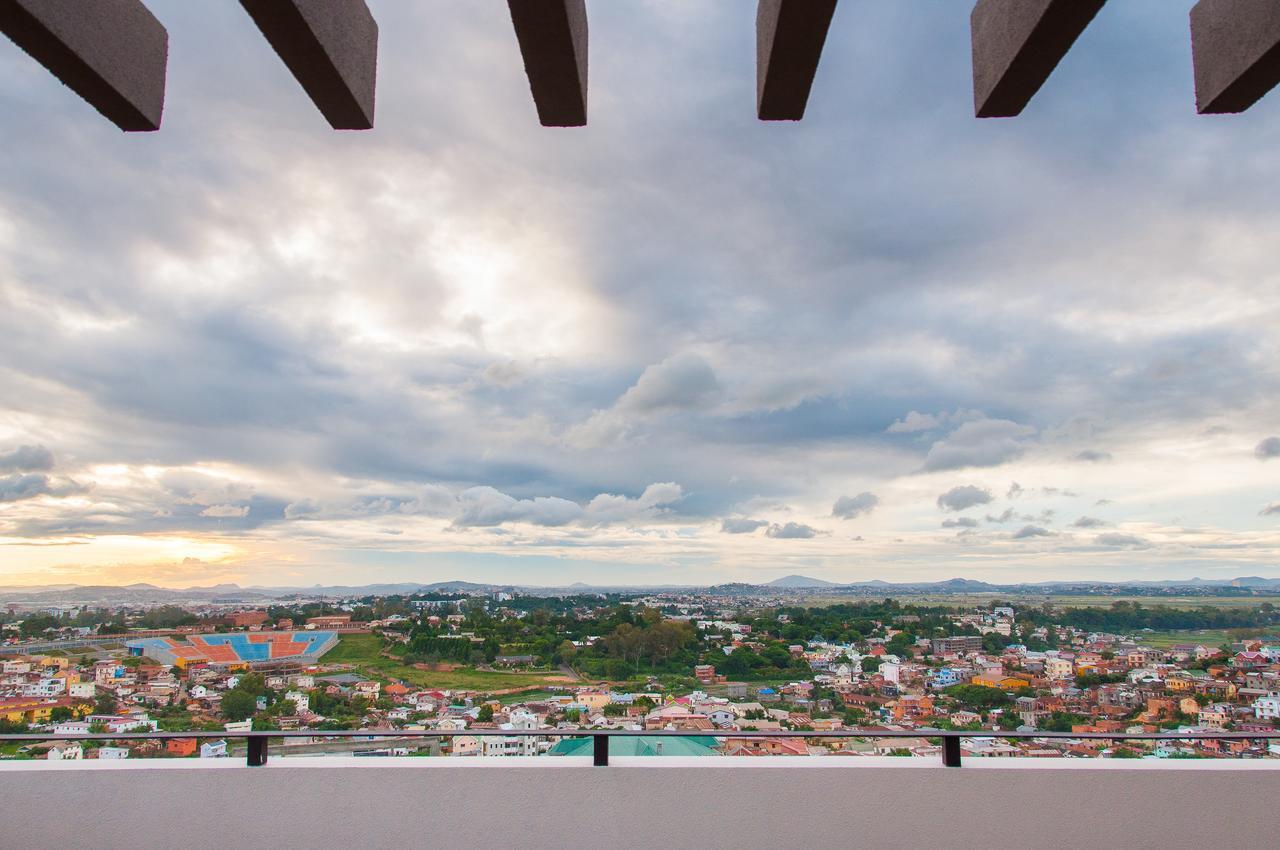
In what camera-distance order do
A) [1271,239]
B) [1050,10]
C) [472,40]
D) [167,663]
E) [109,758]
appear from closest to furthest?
[1050,10] → [109,758] → [472,40] → [167,663] → [1271,239]

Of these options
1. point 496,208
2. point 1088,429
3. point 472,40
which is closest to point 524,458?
point 496,208

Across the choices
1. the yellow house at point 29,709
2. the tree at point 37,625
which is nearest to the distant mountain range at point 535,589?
the tree at point 37,625

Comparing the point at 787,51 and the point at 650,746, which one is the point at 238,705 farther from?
the point at 787,51

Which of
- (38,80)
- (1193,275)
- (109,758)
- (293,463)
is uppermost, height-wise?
(38,80)

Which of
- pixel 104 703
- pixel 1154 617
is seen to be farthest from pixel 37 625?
pixel 1154 617

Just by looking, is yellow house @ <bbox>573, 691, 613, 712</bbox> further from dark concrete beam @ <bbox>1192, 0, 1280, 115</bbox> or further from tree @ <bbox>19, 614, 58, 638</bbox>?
dark concrete beam @ <bbox>1192, 0, 1280, 115</bbox>

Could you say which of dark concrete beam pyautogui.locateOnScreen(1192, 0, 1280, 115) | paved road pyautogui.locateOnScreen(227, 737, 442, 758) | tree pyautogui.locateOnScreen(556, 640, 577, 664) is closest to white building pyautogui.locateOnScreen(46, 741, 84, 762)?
paved road pyautogui.locateOnScreen(227, 737, 442, 758)

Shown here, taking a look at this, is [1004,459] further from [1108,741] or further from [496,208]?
[496,208]
